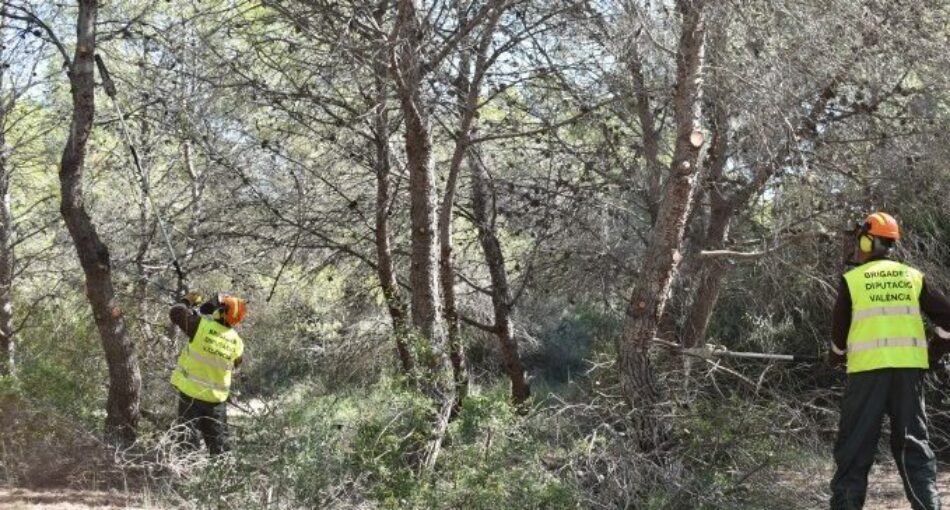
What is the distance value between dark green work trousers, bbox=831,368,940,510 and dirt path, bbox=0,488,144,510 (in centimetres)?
497

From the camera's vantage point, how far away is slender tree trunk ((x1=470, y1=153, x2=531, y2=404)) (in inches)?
445

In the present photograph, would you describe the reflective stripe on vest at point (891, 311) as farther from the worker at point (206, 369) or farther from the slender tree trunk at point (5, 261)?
the slender tree trunk at point (5, 261)

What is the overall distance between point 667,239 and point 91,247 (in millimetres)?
5218

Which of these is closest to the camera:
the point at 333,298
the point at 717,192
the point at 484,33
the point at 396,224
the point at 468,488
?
the point at 468,488

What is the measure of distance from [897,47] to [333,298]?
8.89m

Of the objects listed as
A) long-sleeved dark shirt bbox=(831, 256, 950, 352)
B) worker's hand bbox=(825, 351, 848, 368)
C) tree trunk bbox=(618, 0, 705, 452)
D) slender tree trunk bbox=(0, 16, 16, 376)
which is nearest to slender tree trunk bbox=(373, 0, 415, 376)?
tree trunk bbox=(618, 0, 705, 452)

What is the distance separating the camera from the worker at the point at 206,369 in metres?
8.69

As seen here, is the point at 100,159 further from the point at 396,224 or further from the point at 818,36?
the point at 818,36

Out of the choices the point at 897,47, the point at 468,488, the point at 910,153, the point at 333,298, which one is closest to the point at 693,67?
the point at 897,47

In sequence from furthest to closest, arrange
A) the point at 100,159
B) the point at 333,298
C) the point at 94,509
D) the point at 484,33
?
1. the point at 333,298
2. the point at 100,159
3. the point at 484,33
4. the point at 94,509

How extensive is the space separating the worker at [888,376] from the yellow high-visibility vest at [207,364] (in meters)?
5.05

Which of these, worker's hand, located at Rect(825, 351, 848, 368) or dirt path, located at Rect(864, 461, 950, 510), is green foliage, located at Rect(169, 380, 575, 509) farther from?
dirt path, located at Rect(864, 461, 950, 510)

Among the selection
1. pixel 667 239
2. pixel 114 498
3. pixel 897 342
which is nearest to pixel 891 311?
pixel 897 342

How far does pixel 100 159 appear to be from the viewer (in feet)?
43.9
